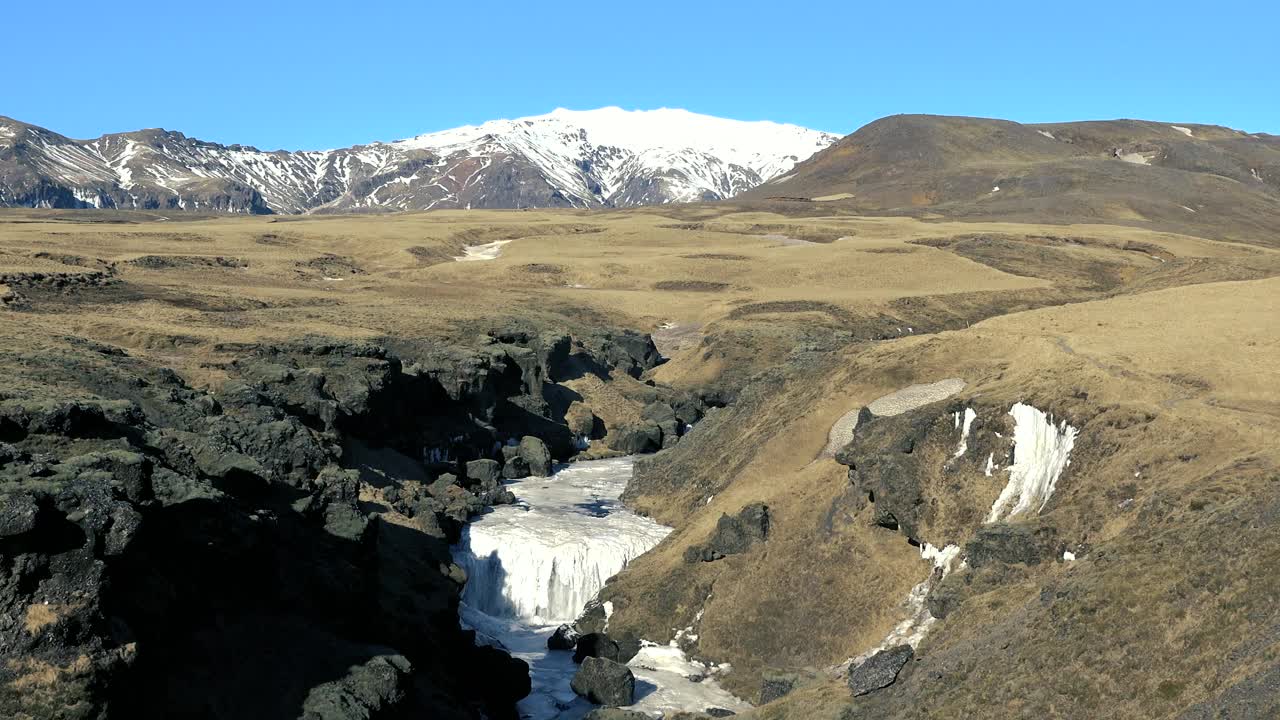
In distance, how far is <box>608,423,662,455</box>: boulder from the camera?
72.3m

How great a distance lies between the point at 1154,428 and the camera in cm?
3516

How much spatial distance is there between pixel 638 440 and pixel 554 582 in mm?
24663

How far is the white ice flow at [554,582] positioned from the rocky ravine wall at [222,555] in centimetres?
166

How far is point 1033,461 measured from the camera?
3809 centimetres

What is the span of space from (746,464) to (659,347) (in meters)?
54.1

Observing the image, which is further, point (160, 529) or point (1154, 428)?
point (1154, 428)

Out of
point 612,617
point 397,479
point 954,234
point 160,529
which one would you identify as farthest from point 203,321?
point 954,234

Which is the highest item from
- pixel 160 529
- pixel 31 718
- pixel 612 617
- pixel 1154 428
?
pixel 1154 428

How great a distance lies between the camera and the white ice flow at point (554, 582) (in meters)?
37.3

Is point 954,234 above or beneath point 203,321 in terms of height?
above

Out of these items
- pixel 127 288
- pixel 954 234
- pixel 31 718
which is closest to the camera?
pixel 31 718

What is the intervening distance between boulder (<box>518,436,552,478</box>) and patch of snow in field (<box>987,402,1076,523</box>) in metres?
31.3

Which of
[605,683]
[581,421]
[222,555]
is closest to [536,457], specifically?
[581,421]

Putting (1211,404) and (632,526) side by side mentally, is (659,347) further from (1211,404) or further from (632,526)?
(1211,404)
